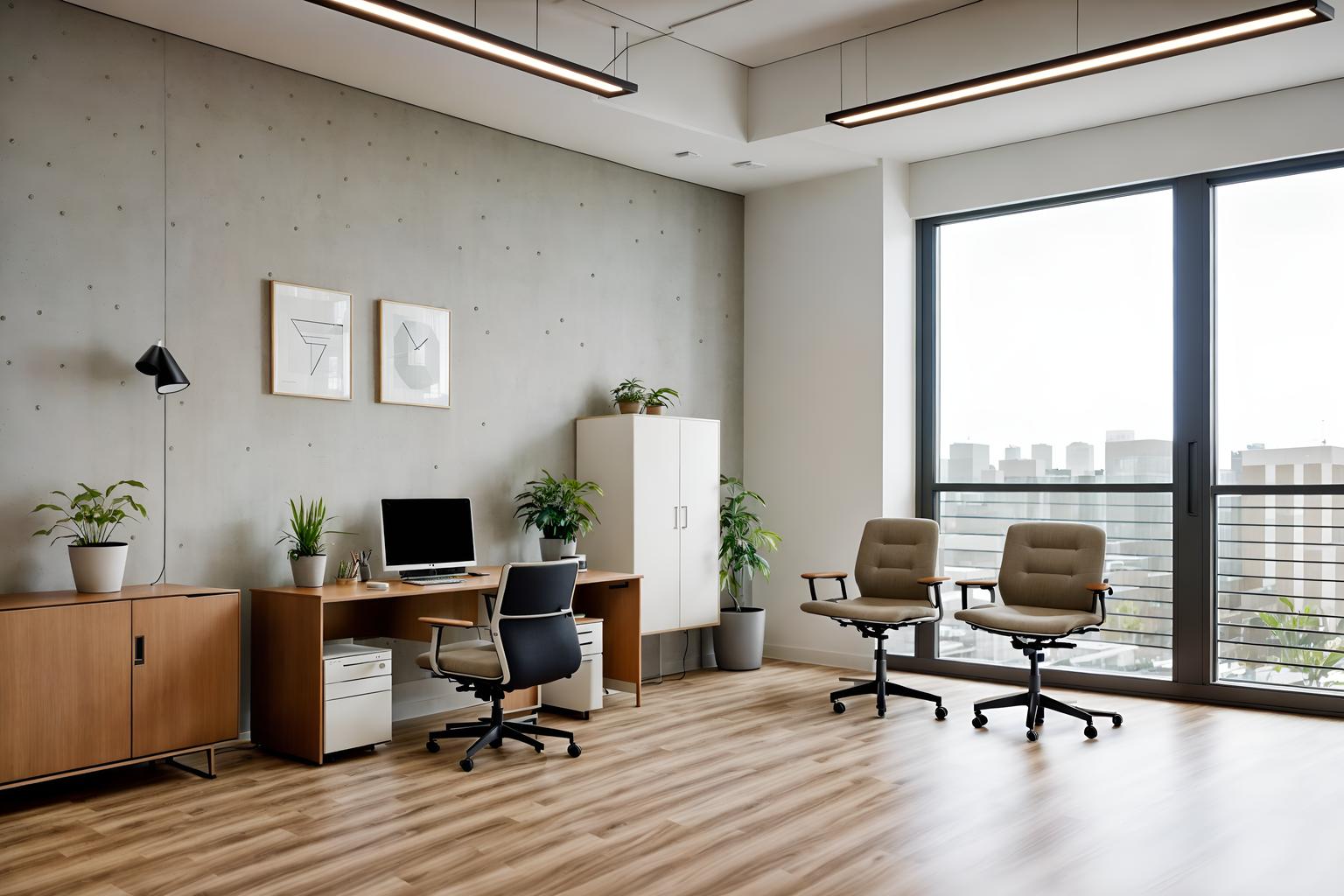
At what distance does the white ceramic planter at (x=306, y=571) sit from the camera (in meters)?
Answer: 5.13

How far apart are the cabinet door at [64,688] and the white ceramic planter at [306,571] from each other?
88 centimetres

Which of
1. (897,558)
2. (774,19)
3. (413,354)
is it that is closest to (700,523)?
(897,558)

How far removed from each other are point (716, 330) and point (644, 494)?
5.60ft

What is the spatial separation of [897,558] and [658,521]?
1.44 meters

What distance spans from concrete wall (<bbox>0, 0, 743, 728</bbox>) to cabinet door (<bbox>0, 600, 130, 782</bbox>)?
554mm

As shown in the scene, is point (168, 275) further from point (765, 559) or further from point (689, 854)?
point (765, 559)

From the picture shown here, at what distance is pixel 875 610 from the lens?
593cm

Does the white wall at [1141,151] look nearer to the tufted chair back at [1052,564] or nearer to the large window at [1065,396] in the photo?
the large window at [1065,396]

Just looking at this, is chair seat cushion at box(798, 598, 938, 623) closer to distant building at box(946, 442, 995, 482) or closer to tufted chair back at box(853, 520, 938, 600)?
tufted chair back at box(853, 520, 938, 600)

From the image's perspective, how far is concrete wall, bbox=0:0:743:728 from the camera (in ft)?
15.3

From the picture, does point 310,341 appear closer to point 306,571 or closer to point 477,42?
point 306,571

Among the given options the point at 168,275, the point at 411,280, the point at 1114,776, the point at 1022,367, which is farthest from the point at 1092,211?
the point at 168,275

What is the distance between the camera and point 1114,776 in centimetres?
467

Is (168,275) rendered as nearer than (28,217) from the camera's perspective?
No
